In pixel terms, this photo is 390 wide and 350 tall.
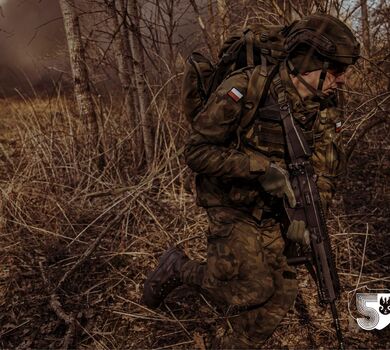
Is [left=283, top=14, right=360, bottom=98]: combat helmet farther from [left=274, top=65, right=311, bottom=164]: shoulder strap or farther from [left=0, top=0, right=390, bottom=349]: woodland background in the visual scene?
[left=0, top=0, right=390, bottom=349]: woodland background

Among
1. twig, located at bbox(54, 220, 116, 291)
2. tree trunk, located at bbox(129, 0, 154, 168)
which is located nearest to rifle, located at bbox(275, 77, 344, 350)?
twig, located at bbox(54, 220, 116, 291)

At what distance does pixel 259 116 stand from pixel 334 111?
482mm

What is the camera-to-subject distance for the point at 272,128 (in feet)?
6.08

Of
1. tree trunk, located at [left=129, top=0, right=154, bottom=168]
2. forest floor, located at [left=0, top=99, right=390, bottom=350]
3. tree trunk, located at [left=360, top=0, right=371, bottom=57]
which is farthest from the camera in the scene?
tree trunk, located at [left=360, top=0, right=371, bottom=57]

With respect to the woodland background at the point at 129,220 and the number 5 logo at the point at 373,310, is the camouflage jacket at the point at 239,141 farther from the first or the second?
the number 5 logo at the point at 373,310

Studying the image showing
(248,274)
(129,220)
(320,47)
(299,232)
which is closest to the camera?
(320,47)

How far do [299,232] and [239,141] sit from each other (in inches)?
19.7

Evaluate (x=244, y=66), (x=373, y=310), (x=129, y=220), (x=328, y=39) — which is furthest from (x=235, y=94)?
(x=129, y=220)

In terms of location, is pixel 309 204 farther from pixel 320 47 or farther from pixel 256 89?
pixel 320 47

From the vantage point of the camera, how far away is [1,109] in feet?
28.0

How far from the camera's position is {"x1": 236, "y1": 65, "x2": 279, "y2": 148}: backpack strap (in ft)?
5.79

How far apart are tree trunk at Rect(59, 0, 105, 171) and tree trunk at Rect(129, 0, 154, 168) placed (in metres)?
0.49

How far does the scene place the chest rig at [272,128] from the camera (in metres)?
1.83

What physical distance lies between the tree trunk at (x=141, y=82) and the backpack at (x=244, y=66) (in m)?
1.82
